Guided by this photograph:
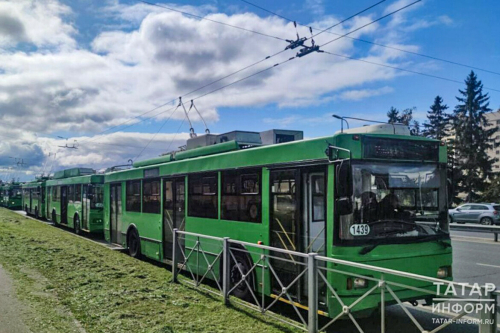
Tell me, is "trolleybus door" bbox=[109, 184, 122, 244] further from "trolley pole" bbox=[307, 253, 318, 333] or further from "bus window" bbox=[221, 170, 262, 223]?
"trolley pole" bbox=[307, 253, 318, 333]

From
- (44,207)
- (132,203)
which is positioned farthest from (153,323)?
(44,207)

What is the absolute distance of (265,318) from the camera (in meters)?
6.18

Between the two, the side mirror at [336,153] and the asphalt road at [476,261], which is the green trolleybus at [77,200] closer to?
the asphalt road at [476,261]

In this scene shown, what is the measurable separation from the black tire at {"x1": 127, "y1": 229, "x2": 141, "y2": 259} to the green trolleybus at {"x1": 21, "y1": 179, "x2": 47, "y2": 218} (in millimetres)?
19437

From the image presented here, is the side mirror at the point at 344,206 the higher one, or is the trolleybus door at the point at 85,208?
the side mirror at the point at 344,206

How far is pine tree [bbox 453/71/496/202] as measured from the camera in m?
50.9

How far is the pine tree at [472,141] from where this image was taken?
50938 mm

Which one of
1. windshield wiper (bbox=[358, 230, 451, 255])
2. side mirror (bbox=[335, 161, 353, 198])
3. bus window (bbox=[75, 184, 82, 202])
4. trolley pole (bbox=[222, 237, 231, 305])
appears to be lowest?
trolley pole (bbox=[222, 237, 231, 305])

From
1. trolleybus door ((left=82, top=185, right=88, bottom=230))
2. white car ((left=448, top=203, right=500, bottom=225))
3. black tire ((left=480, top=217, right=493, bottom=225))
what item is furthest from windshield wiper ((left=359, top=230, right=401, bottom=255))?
black tire ((left=480, top=217, right=493, bottom=225))

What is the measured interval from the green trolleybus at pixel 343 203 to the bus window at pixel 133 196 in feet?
14.4

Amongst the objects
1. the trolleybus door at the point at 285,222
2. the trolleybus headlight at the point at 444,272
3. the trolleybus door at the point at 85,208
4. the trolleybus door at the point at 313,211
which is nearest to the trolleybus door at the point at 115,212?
the trolleybus door at the point at 85,208

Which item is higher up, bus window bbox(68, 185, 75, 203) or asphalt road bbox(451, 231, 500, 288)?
bus window bbox(68, 185, 75, 203)

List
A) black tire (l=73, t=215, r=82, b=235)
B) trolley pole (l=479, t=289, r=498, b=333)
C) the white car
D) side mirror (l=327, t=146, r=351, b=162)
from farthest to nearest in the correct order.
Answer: the white car → black tire (l=73, t=215, r=82, b=235) → side mirror (l=327, t=146, r=351, b=162) → trolley pole (l=479, t=289, r=498, b=333)

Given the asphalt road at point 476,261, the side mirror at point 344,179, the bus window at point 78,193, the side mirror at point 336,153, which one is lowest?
the asphalt road at point 476,261
